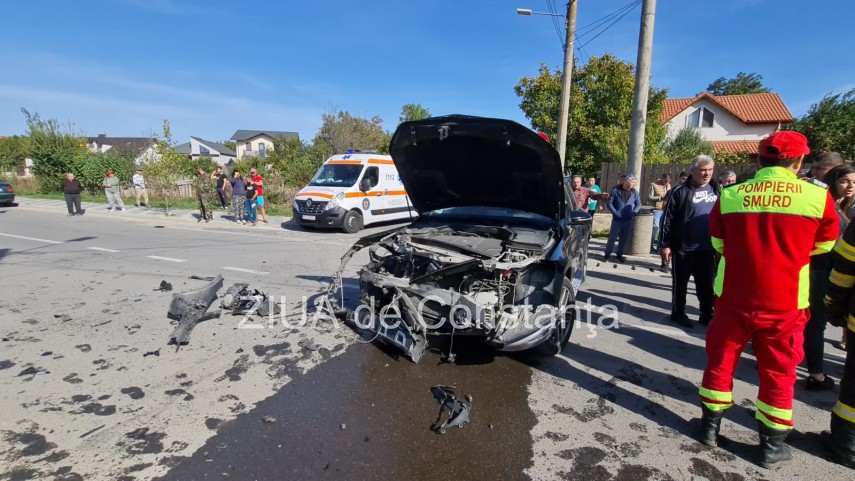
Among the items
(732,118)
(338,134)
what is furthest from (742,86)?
(338,134)

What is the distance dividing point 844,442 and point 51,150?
31.7 m

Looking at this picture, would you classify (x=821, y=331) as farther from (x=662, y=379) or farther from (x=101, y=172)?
(x=101, y=172)

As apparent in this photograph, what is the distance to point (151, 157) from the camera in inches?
733

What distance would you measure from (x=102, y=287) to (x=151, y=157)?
15.1 metres

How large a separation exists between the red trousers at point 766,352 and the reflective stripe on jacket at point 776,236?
0.26 feet

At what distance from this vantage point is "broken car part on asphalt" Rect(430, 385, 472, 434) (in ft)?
9.37

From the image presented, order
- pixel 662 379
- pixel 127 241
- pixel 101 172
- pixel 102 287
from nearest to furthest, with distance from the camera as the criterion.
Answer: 1. pixel 662 379
2. pixel 102 287
3. pixel 127 241
4. pixel 101 172

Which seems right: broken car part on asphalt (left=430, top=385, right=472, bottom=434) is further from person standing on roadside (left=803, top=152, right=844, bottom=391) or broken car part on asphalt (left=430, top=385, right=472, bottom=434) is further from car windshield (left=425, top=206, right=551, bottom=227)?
person standing on roadside (left=803, top=152, right=844, bottom=391)

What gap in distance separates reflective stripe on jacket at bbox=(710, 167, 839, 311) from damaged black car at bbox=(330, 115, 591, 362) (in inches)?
52.0

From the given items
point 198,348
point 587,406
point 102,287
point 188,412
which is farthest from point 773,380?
point 102,287

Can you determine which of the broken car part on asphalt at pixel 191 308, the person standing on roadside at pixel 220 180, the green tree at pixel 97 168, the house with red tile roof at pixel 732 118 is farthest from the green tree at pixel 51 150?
the house with red tile roof at pixel 732 118

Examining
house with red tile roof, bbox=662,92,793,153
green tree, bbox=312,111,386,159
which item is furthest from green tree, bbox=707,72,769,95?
green tree, bbox=312,111,386,159

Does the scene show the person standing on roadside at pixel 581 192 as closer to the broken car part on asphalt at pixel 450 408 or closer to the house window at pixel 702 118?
the broken car part on asphalt at pixel 450 408

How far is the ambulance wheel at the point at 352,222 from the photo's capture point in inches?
461
